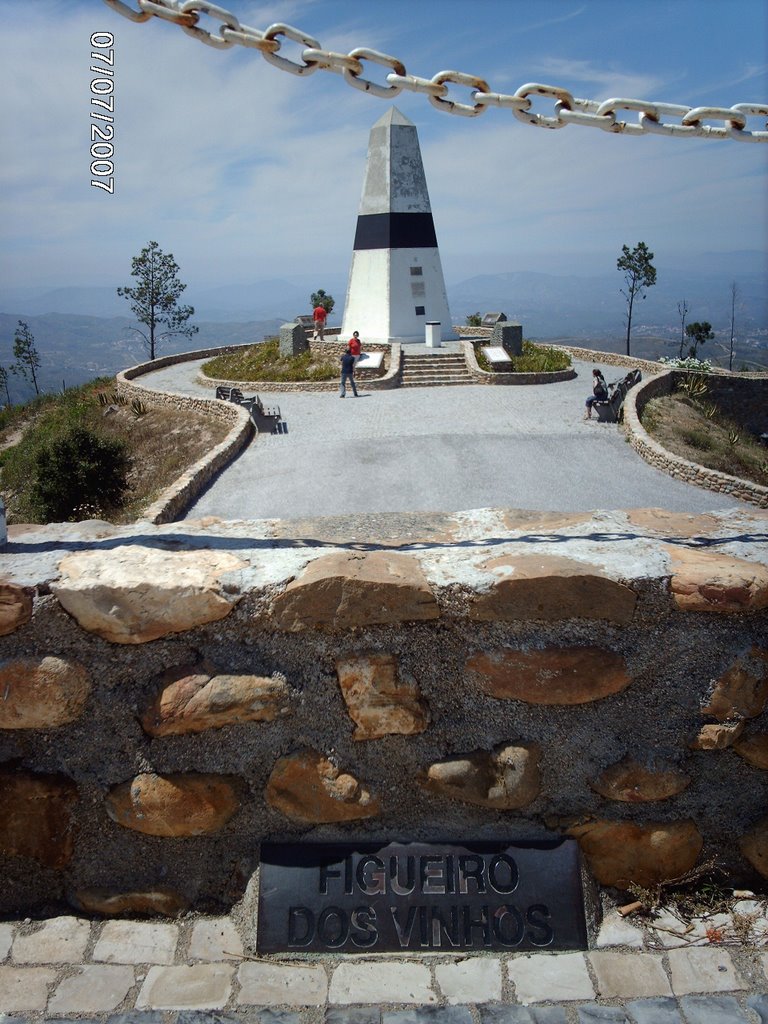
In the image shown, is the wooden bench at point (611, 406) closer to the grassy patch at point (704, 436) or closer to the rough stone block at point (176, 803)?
the grassy patch at point (704, 436)

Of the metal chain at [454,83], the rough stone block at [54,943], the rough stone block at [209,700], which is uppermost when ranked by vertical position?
the metal chain at [454,83]

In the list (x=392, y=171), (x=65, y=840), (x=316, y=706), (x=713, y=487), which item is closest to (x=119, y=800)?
(x=65, y=840)

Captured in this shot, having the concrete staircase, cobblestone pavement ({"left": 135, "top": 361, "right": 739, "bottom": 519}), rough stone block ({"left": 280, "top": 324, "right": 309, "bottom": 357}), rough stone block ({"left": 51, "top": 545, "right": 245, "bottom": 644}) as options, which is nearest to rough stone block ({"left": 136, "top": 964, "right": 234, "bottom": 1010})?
rough stone block ({"left": 51, "top": 545, "right": 245, "bottom": 644})

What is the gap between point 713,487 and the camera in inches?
492

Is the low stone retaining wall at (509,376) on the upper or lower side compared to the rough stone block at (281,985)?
upper

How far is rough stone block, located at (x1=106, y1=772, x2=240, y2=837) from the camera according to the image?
2.88 meters

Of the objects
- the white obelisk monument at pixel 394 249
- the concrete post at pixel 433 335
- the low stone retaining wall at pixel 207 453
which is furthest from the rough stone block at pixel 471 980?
the white obelisk monument at pixel 394 249

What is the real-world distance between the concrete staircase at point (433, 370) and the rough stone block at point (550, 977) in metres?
20.1

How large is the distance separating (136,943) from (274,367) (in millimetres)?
22923

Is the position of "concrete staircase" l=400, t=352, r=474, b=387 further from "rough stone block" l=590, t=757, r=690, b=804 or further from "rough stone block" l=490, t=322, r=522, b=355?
"rough stone block" l=590, t=757, r=690, b=804

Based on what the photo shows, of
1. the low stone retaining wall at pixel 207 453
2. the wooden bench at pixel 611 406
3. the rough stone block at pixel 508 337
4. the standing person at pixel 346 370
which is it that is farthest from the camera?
the rough stone block at pixel 508 337

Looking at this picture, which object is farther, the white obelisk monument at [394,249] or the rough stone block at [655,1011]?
the white obelisk monument at [394,249]

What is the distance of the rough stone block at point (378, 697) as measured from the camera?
9.36ft

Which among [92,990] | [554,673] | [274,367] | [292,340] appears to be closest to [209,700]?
[92,990]
